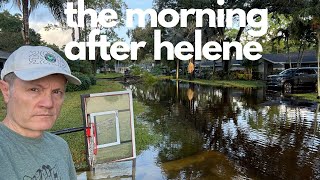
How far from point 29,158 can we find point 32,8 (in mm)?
15358

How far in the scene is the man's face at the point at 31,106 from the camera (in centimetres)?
132

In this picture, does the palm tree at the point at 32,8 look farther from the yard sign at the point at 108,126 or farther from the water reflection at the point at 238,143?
the yard sign at the point at 108,126

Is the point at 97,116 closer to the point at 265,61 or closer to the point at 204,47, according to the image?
the point at 204,47

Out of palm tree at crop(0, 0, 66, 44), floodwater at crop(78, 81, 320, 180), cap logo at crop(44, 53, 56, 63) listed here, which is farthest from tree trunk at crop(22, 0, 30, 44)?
cap logo at crop(44, 53, 56, 63)

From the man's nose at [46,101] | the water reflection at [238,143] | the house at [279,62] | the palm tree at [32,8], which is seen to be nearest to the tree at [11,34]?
the palm tree at [32,8]

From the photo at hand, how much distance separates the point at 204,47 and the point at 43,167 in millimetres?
37668

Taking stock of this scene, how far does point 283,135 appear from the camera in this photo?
910 cm

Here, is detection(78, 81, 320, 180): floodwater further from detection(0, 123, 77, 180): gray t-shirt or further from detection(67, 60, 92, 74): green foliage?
detection(67, 60, 92, 74): green foliage

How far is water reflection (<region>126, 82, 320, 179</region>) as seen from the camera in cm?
610

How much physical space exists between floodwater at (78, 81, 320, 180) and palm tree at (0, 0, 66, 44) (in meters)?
6.82

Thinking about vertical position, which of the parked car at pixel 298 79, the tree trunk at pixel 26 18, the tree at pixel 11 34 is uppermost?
the tree at pixel 11 34

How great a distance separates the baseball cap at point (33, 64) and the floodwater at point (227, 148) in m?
4.56

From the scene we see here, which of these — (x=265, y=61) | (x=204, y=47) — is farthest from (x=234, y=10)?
(x=265, y=61)

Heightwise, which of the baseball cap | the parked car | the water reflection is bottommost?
the water reflection
